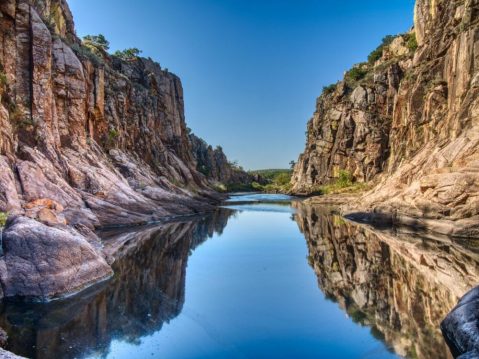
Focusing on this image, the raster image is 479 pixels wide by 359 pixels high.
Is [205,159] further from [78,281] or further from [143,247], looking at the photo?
[78,281]

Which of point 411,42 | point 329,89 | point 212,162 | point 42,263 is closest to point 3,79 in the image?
point 42,263

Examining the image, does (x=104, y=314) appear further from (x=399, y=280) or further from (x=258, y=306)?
(x=399, y=280)

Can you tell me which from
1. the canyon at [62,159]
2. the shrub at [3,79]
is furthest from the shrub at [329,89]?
the shrub at [3,79]

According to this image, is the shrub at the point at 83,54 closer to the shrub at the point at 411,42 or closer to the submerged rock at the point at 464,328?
the submerged rock at the point at 464,328


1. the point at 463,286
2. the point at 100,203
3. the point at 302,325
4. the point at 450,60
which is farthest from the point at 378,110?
the point at 302,325

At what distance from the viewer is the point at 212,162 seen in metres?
133

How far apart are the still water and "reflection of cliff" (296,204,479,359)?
0.16ft

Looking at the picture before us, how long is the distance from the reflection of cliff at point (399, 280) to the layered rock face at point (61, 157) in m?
10.1

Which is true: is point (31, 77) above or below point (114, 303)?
above

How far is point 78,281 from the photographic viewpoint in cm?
1386

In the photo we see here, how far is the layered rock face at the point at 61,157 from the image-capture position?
1367 cm

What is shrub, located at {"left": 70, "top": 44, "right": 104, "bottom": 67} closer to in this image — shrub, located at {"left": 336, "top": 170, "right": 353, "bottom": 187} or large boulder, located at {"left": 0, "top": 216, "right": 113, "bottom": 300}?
large boulder, located at {"left": 0, "top": 216, "right": 113, "bottom": 300}

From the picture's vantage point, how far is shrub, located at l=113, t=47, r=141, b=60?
76438 mm

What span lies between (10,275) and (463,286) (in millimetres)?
16101
